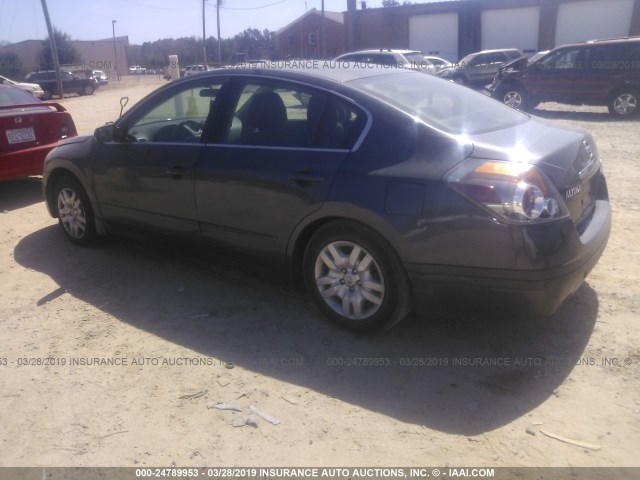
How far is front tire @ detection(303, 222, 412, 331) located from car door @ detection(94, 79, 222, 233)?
1127 millimetres

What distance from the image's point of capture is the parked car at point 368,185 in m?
3.09

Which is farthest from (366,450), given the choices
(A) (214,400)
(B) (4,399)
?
(B) (4,399)

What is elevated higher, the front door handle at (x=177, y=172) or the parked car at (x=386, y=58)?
the parked car at (x=386, y=58)

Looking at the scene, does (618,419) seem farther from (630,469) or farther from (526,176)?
(526,176)

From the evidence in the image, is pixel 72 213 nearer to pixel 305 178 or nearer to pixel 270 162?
pixel 270 162

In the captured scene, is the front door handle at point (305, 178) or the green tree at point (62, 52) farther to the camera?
the green tree at point (62, 52)

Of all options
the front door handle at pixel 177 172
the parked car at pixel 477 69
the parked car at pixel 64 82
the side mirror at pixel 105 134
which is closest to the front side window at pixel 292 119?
the front door handle at pixel 177 172

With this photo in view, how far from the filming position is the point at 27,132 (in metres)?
7.28

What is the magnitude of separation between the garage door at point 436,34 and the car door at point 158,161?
38024mm

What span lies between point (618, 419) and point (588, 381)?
1.08ft

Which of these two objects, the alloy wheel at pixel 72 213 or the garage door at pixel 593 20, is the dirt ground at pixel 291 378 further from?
the garage door at pixel 593 20

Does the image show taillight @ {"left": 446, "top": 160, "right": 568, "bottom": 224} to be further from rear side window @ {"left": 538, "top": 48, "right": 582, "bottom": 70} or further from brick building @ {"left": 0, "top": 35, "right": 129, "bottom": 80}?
brick building @ {"left": 0, "top": 35, "right": 129, "bottom": 80}

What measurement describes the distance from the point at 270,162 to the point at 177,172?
2.85ft

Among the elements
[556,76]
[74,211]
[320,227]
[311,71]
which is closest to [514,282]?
[320,227]
